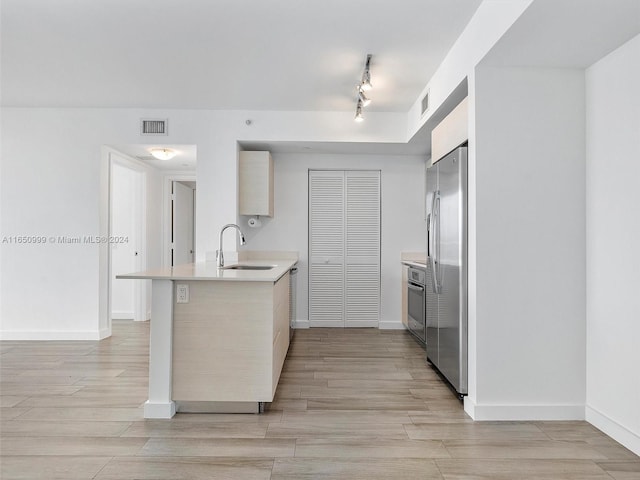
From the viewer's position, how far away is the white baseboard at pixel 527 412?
2664 mm

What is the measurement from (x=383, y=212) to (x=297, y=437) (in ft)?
11.9

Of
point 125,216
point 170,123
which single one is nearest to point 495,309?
point 170,123

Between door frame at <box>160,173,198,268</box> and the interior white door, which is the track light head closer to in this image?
door frame at <box>160,173,198,268</box>

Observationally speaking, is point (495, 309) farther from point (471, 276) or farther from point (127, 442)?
point (127, 442)

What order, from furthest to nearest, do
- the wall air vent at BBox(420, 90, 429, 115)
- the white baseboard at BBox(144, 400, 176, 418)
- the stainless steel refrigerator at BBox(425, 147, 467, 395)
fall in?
the wall air vent at BBox(420, 90, 429, 115) → the stainless steel refrigerator at BBox(425, 147, 467, 395) → the white baseboard at BBox(144, 400, 176, 418)

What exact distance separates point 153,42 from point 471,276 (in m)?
2.84

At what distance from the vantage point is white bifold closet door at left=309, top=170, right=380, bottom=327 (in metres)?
5.54

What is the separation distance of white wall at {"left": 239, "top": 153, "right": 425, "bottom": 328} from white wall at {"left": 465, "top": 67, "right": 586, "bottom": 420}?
2800mm

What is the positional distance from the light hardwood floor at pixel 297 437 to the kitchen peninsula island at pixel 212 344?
0.13m

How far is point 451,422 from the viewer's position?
2613 mm

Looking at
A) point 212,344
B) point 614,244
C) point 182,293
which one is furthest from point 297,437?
point 614,244

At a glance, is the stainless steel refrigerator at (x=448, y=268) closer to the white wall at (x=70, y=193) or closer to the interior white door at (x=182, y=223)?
the white wall at (x=70, y=193)

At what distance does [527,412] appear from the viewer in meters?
2.68

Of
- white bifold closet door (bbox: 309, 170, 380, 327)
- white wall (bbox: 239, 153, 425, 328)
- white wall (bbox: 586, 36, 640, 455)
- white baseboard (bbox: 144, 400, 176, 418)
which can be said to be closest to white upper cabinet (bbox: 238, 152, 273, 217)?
white wall (bbox: 239, 153, 425, 328)
